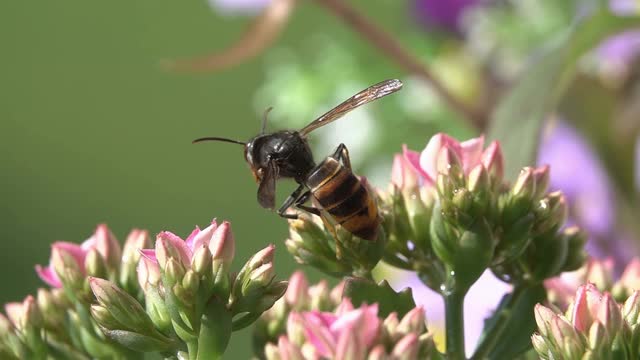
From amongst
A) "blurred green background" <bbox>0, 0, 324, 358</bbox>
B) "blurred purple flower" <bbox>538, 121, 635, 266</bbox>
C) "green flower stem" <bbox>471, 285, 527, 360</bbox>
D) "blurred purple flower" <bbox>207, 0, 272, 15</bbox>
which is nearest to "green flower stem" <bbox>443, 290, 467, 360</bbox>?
"green flower stem" <bbox>471, 285, 527, 360</bbox>

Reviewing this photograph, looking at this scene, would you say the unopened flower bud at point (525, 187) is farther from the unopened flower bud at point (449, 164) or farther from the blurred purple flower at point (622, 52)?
→ the blurred purple flower at point (622, 52)

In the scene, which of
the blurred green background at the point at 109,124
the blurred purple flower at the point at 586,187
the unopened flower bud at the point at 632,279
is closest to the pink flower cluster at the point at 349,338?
the unopened flower bud at the point at 632,279

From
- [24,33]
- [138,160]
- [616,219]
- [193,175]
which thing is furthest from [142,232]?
[24,33]

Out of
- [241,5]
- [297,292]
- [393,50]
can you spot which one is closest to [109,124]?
[241,5]

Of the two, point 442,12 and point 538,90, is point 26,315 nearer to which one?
point 538,90

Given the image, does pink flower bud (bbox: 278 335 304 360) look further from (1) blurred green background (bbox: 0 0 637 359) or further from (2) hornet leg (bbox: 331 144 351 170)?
(1) blurred green background (bbox: 0 0 637 359)
